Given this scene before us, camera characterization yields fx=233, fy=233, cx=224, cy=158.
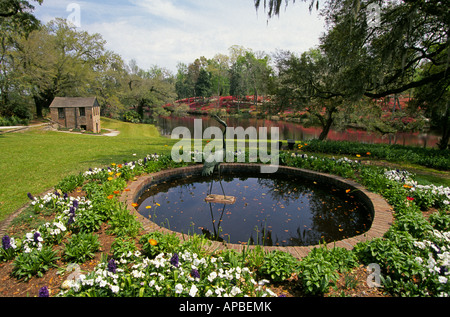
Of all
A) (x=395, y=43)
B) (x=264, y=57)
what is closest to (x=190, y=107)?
(x=264, y=57)

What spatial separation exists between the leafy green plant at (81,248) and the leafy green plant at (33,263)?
0.14 m

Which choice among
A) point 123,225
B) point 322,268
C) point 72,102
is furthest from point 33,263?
point 72,102

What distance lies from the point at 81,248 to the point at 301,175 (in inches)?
252

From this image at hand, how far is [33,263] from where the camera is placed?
9.05 ft

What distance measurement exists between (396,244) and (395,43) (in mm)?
7431

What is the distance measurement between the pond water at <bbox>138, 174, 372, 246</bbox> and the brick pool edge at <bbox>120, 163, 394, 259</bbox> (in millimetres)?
214

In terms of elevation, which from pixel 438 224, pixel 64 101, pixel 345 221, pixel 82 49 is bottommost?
pixel 345 221

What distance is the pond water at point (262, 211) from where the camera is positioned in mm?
4277

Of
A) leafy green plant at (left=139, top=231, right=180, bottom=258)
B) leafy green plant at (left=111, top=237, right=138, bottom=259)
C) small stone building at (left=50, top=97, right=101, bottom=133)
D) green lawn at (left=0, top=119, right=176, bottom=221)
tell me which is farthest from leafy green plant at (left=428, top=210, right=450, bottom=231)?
small stone building at (left=50, top=97, right=101, bottom=133)

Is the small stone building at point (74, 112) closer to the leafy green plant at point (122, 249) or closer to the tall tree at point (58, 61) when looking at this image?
the tall tree at point (58, 61)

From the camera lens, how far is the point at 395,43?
754 cm

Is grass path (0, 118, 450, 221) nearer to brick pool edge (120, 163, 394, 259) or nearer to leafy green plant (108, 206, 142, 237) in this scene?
brick pool edge (120, 163, 394, 259)
